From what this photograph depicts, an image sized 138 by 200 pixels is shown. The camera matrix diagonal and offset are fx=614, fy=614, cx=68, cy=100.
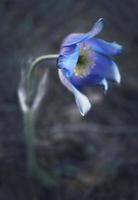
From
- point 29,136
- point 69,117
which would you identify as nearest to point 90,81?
point 29,136

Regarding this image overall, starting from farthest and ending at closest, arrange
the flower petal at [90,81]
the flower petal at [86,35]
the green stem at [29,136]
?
the green stem at [29,136], the flower petal at [90,81], the flower petal at [86,35]

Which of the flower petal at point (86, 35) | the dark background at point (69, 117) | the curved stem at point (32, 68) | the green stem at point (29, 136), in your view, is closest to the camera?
the flower petal at point (86, 35)

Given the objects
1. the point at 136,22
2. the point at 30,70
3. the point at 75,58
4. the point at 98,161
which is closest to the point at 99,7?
the point at 136,22

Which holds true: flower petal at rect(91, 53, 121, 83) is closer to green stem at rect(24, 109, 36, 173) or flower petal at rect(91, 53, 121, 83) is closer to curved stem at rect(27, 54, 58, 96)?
curved stem at rect(27, 54, 58, 96)

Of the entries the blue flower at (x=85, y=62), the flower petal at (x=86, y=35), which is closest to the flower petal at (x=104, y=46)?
the blue flower at (x=85, y=62)

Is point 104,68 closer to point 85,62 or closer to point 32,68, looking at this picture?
point 85,62

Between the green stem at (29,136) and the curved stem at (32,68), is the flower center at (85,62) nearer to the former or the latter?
the curved stem at (32,68)
